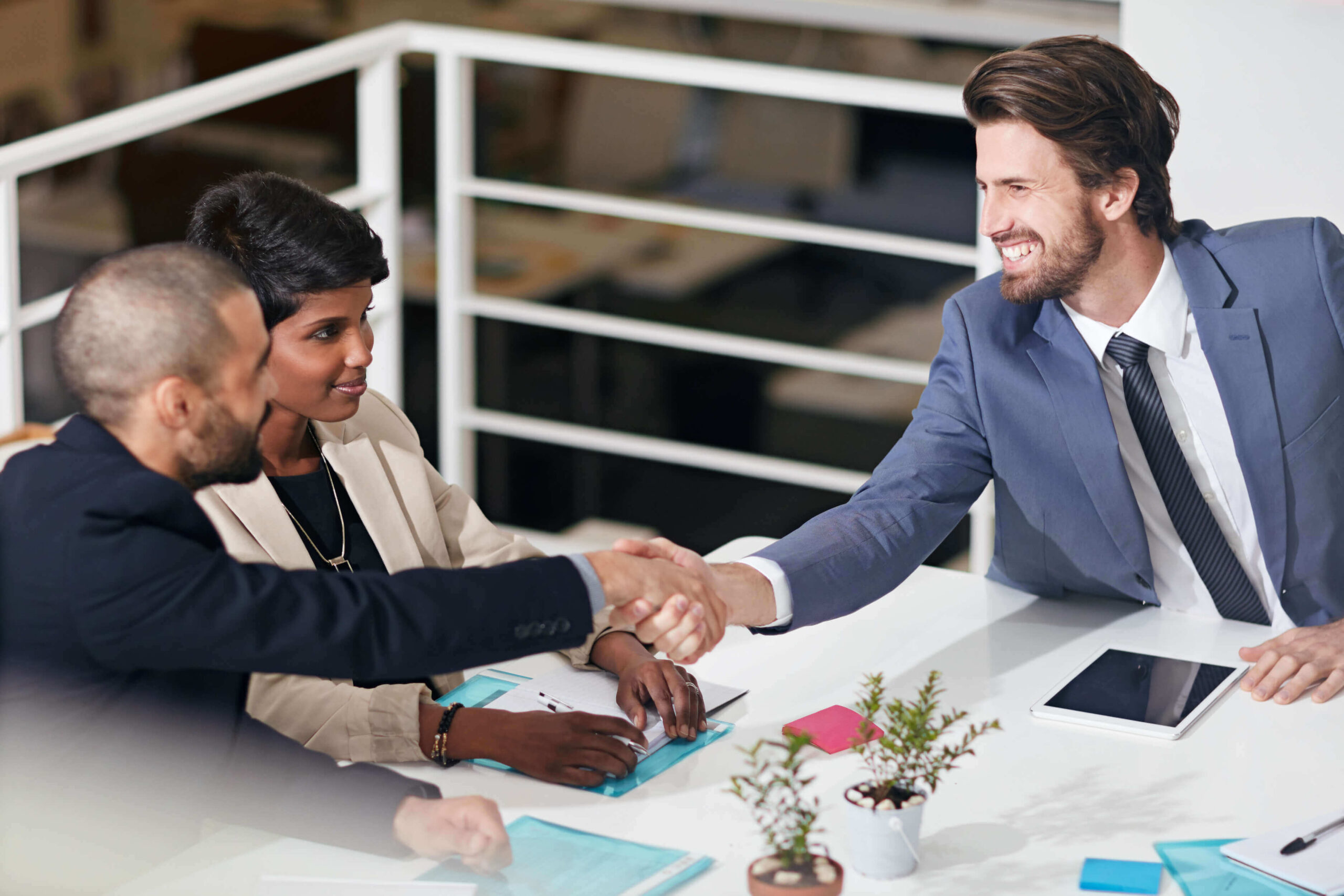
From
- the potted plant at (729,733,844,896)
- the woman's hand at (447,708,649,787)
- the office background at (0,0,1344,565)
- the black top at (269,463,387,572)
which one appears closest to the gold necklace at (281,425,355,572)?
the black top at (269,463,387,572)

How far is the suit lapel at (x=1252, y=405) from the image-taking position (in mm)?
1960

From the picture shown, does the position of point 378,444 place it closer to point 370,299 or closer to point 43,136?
point 370,299

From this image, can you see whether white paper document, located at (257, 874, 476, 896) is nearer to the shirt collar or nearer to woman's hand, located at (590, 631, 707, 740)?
woman's hand, located at (590, 631, 707, 740)

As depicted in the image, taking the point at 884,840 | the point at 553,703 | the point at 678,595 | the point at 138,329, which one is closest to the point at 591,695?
the point at 553,703

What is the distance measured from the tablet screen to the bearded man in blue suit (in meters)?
0.19

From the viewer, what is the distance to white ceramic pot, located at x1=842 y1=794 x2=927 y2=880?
132 cm

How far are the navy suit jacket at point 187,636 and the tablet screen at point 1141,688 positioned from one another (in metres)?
0.63

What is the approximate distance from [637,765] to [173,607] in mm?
539

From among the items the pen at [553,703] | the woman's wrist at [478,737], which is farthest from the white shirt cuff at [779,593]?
the woman's wrist at [478,737]

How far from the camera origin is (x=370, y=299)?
5.95 feet

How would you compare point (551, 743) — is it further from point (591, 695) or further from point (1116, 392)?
point (1116, 392)

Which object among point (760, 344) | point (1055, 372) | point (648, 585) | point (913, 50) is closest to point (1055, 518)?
point (1055, 372)

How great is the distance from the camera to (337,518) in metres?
1.80

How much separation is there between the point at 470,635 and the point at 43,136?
4.82ft
